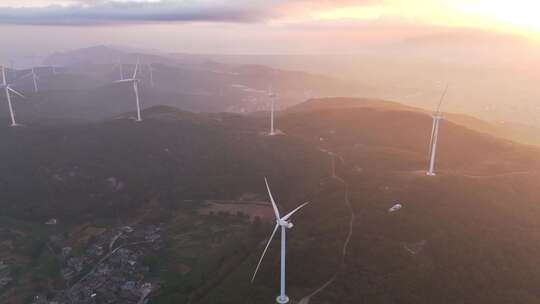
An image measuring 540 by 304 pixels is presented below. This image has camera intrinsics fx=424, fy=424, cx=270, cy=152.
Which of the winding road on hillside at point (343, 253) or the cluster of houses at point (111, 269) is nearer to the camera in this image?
the winding road on hillside at point (343, 253)

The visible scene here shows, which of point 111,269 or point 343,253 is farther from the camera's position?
point 111,269

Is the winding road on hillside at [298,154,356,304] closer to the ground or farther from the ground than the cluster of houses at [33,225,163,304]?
farther from the ground

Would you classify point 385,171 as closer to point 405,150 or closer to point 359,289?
point 405,150

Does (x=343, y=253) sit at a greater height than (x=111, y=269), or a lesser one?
greater

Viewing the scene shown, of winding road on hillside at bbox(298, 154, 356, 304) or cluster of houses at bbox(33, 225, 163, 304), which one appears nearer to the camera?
winding road on hillside at bbox(298, 154, 356, 304)

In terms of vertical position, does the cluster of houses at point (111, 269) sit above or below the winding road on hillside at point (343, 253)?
below

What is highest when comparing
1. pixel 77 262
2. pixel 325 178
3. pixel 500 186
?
pixel 500 186

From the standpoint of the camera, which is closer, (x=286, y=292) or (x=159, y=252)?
(x=286, y=292)

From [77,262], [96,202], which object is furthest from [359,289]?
[96,202]

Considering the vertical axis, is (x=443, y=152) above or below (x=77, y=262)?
above

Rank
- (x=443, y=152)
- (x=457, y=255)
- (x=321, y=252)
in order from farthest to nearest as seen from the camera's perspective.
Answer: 1. (x=443, y=152)
2. (x=321, y=252)
3. (x=457, y=255)

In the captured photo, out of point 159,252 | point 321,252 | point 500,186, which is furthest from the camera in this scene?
point 159,252
